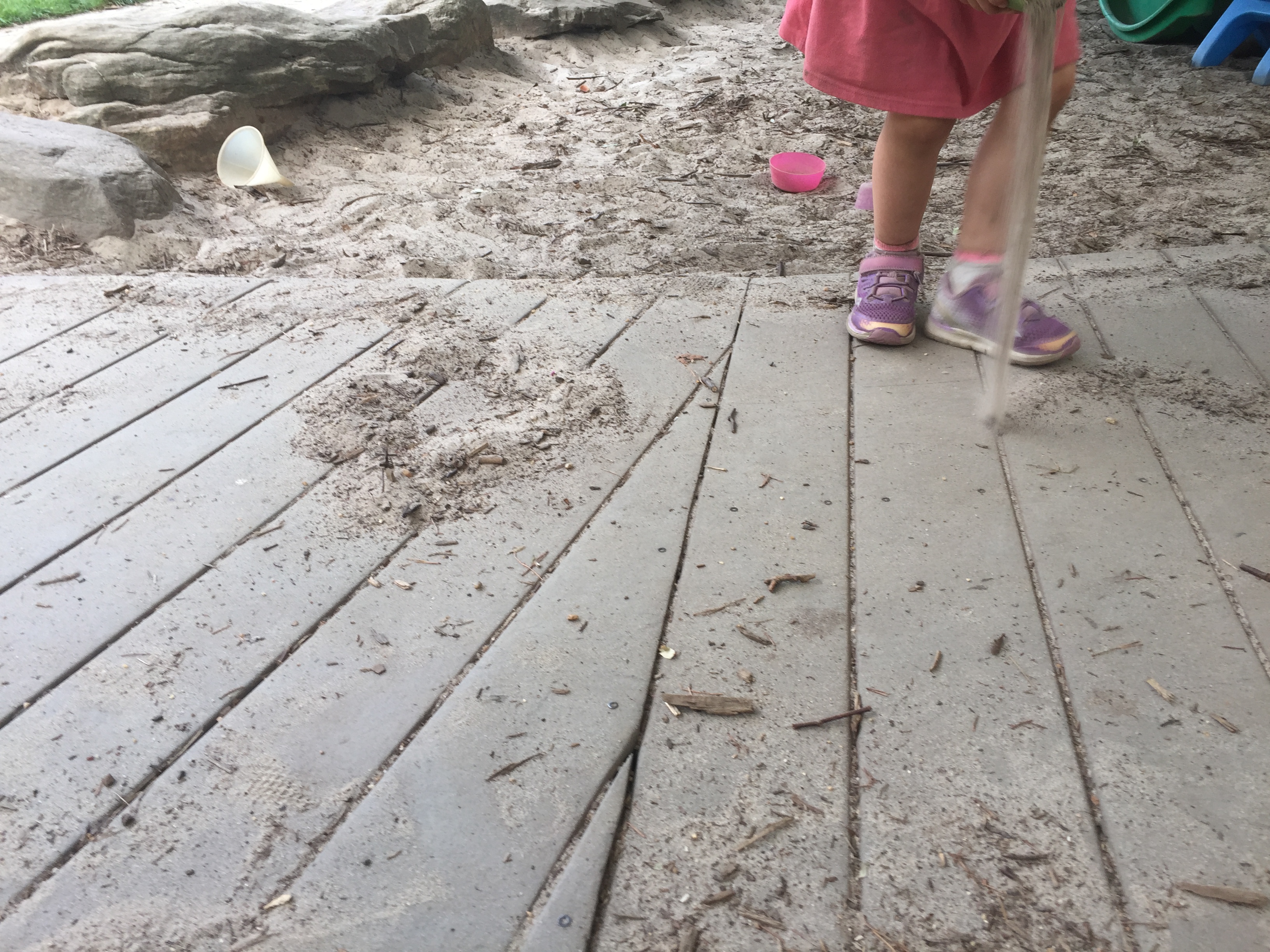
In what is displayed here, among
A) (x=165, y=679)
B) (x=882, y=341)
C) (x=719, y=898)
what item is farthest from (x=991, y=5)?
(x=165, y=679)

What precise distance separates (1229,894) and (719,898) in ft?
1.83

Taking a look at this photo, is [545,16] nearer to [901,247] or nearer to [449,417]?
[901,247]

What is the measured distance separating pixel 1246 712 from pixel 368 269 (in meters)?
2.55

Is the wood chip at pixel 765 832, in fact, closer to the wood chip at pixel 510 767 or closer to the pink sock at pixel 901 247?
Answer: the wood chip at pixel 510 767

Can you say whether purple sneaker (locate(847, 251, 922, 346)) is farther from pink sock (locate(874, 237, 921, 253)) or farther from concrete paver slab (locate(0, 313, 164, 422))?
concrete paver slab (locate(0, 313, 164, 422))

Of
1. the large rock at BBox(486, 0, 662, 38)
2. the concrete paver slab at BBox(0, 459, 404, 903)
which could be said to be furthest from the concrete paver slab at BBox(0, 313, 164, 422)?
the large rock at BBox(486, 0, 662, 38)

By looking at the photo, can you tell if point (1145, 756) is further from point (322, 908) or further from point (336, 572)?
point (336, 572)

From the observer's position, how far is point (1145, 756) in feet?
3.71

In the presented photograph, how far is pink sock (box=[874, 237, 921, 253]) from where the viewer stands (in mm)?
2174

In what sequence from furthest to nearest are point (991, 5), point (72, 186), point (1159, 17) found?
point (1159, 17) < point (72, 186) < point (991, 5)

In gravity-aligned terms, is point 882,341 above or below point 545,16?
below

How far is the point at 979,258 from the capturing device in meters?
2.11

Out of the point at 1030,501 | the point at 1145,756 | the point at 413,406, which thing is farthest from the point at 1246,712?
the point at 413,406

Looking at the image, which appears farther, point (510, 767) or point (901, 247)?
point (901, 247)
